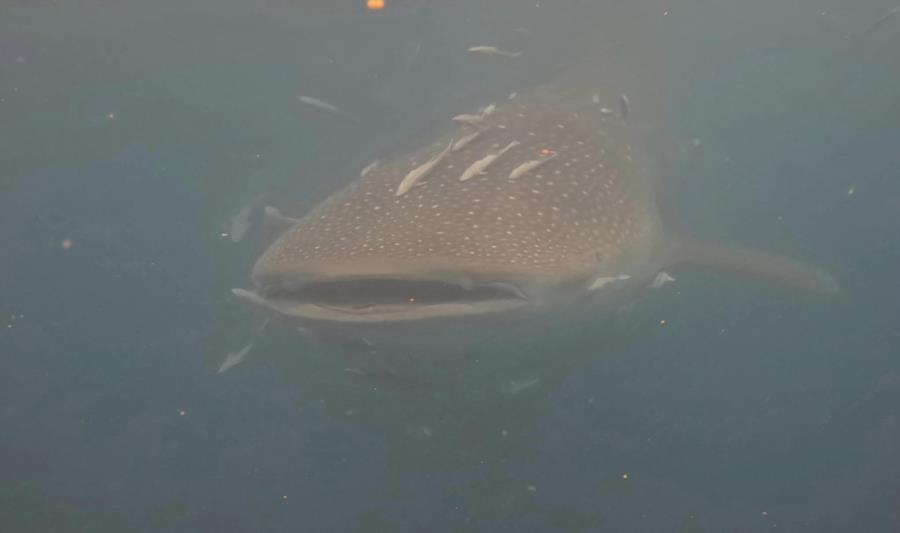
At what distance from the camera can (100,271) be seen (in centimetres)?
513

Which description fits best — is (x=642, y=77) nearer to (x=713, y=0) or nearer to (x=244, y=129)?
(x=244, y=129)

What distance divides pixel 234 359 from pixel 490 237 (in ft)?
7.14

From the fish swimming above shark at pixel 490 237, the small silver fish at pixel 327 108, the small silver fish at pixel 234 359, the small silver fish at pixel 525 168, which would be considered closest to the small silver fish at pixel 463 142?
the fish swimming above shark at pixel 490 237

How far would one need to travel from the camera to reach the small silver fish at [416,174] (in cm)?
338

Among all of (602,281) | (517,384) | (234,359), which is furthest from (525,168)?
(234,359)

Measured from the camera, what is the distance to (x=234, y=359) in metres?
4.20

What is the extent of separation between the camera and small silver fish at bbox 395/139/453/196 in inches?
133

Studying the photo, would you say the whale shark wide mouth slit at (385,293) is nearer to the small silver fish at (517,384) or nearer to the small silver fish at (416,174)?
the small silver fish at (416,174)

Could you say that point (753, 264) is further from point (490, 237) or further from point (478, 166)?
point (490, 237)

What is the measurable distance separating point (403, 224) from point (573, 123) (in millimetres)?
2030

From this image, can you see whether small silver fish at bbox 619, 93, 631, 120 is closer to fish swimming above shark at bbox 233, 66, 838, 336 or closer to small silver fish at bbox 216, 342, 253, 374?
fish swimming above shark at bbox 233, 66, 838, 336

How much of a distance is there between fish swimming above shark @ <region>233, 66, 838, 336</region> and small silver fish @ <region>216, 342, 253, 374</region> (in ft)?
3.66

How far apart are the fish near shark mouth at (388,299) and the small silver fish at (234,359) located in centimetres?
151

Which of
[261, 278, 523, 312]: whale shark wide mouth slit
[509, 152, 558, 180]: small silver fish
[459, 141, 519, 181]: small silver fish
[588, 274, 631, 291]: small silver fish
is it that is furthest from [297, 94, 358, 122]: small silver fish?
[261, 278, 523, 312]: whale shark wide mouth slit
